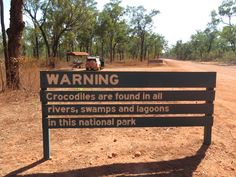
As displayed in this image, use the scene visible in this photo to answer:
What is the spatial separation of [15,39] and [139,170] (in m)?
9.38

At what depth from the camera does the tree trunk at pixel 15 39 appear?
488 inches

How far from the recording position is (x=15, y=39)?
12.8 m

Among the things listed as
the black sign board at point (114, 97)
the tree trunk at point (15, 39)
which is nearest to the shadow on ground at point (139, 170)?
the black sign board at point (114, 97)

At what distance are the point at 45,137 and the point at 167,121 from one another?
6.03 ft

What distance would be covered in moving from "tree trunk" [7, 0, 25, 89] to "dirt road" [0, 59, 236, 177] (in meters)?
4.85

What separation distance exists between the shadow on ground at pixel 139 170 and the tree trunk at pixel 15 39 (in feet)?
25.2

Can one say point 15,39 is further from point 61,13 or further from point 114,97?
point 61,13

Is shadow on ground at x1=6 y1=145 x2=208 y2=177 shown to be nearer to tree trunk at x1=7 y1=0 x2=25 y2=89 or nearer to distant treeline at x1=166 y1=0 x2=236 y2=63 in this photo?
tree trunk at x1=7 y1=0 x2=25 y2=89

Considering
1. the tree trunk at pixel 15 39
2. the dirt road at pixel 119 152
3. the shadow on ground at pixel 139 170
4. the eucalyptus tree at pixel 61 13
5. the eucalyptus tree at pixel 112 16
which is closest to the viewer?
the shadow on ground at pixel 139 170

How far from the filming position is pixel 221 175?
4754mm

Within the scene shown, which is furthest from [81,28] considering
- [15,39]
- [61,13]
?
[15,39]

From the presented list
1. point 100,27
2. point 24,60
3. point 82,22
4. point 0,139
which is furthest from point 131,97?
point 100,27

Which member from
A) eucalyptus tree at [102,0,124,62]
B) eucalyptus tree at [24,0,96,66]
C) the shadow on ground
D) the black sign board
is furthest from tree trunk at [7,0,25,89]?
eucalyptus tree at [102,0,124,62]

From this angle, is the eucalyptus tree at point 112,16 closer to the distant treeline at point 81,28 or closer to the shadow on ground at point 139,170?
the distant treeline at point 81,28
